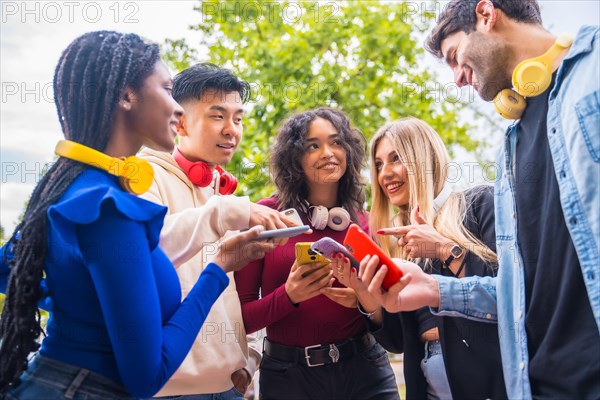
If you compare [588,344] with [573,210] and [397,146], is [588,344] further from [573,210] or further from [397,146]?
[397,146]

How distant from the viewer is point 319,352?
7.59 feet

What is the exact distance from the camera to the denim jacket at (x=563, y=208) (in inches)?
58.2

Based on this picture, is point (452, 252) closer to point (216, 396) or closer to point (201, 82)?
point (216, 396)

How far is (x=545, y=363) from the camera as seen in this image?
1.55 m

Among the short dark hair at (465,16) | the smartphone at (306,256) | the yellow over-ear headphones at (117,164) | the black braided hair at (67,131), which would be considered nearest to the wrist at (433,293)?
the smartphone at (306,256)

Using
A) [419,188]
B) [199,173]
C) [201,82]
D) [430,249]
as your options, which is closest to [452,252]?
[430,249]

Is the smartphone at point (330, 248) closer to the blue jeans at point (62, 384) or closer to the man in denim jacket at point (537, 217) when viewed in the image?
the man in denim jacket at point (537, 217)

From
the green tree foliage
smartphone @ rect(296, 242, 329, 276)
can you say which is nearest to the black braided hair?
smartphone @ rect(296, 242, 329, 276)

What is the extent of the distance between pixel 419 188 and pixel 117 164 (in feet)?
4.41

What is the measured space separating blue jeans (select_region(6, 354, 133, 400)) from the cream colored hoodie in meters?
0.53

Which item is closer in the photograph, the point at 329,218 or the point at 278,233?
the point at 278,233

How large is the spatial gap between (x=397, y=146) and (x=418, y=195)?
25 cm

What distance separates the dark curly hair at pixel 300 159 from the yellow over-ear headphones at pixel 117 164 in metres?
1.27

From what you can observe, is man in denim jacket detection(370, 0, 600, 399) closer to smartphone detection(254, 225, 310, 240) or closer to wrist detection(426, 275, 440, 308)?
wrist detection(426, 275, 440, 308)
